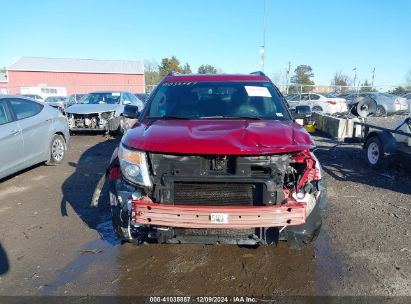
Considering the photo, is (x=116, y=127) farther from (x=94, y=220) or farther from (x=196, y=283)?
(x=196, y=283)

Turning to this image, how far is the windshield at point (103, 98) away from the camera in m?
13.1

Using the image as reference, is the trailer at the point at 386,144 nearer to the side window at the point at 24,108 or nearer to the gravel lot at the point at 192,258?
the gravel lot at the point at 192,258

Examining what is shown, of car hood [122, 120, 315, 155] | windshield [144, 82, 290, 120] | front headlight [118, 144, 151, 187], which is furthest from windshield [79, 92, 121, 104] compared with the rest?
front headlight [118, 144, 151, 187]

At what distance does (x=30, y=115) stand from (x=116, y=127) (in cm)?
500

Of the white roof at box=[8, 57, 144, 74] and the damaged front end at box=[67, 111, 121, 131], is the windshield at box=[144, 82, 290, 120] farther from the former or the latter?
the white roof at box=[8, 57, 144, 74]

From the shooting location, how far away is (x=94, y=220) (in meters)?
4.70

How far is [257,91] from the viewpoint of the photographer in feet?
15.0

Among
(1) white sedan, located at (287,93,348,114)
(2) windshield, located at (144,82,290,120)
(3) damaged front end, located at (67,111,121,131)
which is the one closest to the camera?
(2) windshield, located at (144,82,290,120)

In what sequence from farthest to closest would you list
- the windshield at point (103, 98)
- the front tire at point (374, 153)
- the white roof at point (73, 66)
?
the white roof at point (73, 66), the windshield at point (103, 98), the front tire at point (374, 153)

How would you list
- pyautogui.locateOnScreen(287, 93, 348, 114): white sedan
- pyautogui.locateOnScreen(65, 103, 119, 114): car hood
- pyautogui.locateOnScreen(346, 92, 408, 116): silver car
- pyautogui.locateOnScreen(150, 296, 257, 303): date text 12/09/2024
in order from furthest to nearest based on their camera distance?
pyautogui.locateOnScreen(287, 93, 348, 114): white sedan < pyautogui.locateOnScreen(346, 92, 408, 116): silver car < pyautogui.locateOnScreen(65, 103, 119, 114): car hood < pyautogui.locateOnScreen(150, 296, 257, 303): date text 12/09/2024

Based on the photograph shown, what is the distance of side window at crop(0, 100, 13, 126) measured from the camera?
6.10 m

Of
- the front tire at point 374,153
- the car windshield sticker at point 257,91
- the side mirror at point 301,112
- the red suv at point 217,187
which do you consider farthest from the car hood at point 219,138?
the front tire at point 374,153

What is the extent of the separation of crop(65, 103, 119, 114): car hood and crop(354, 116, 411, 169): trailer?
823 cm

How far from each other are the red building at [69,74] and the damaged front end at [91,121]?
117ft
